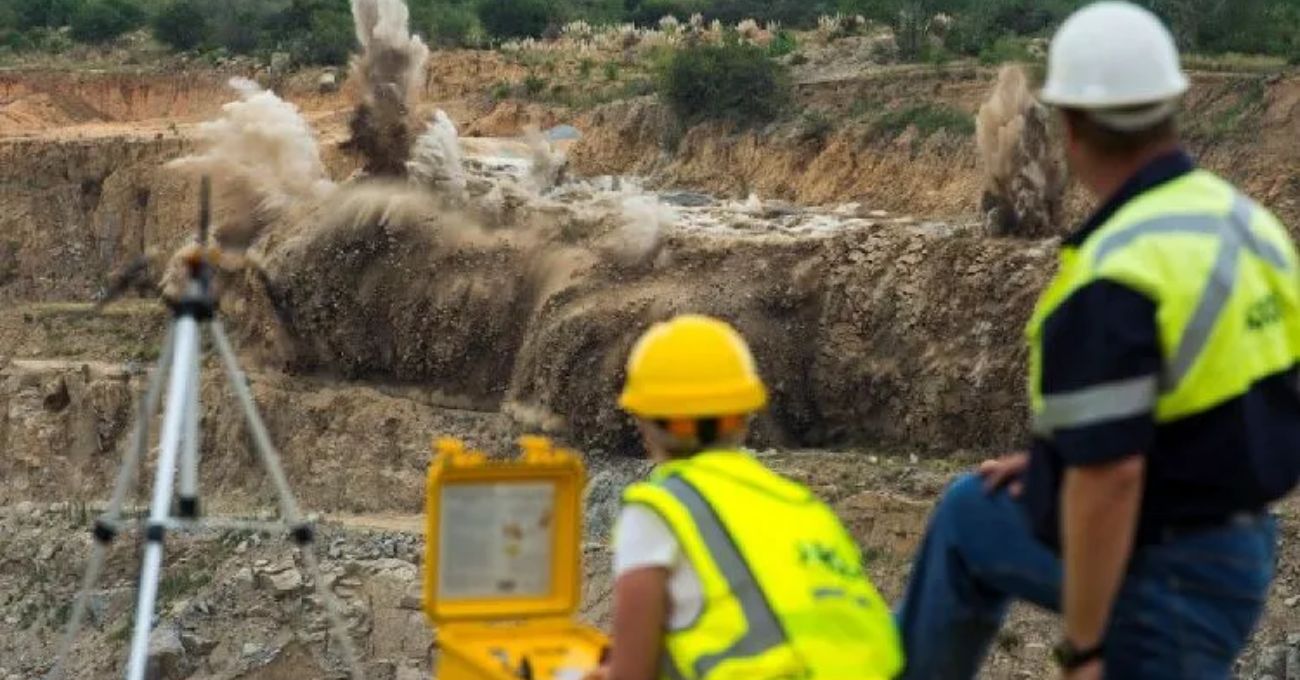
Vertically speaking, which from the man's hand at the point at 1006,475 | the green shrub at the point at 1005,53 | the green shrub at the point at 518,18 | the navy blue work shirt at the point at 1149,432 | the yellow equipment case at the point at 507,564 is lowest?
the green shrub at the point at 518,18

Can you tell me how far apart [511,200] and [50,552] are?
511 centimetres

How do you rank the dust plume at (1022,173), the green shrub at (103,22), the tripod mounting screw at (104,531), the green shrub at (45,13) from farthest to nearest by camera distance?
the green shrub at (45,13) < the green shrub at (103,22) < the dust plume at (1022,173) < the tripod mounting screw at (104,531)

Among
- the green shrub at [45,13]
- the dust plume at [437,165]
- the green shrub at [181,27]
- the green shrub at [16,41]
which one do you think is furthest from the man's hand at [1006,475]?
the green shrub at [45,13]

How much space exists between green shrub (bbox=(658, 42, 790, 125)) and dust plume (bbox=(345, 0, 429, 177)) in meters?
6.90

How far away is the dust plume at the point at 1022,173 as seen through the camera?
19.4 metres

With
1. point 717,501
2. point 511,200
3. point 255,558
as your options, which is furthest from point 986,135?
point 717,501

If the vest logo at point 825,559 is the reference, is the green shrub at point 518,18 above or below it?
below

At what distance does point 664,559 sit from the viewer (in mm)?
4832

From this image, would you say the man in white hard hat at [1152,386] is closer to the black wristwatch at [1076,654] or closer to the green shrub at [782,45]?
the black wristwatch at [1076,654]

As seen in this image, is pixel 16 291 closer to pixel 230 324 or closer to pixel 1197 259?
pixel 230 324

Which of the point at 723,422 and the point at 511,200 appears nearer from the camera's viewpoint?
the point at 723,422

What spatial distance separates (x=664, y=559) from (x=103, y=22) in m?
49.8

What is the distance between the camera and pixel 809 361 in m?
20.4

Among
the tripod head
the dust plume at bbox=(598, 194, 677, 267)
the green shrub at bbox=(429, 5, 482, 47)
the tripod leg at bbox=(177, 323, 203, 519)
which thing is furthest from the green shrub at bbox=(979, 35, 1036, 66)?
the tripod head
